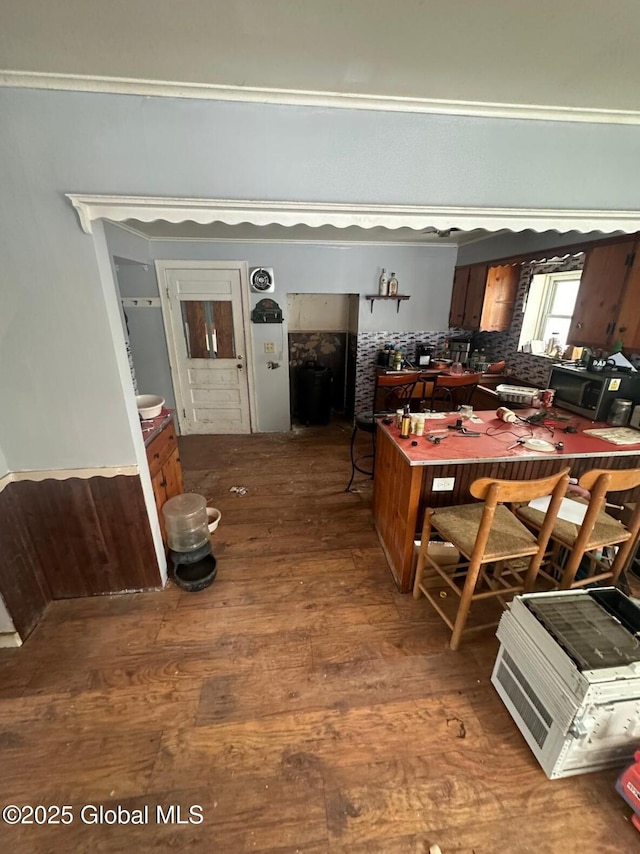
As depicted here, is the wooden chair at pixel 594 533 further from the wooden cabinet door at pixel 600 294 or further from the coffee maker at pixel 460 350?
the coffee maker at pixel 460 350

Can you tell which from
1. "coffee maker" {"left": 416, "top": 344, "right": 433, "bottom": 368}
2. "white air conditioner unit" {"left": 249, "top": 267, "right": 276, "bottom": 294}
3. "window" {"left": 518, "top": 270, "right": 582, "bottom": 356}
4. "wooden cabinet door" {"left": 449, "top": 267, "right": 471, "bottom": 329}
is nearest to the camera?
"window" {"left": 518, "top": 270, "right": 582, "bottom": 356}

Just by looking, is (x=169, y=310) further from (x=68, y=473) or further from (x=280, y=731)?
(x=280, y=731)

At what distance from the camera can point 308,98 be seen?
1342 mm

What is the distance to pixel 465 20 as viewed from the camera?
1000 mm

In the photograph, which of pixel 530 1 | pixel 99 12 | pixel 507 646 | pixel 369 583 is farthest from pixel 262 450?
pixel 530 1

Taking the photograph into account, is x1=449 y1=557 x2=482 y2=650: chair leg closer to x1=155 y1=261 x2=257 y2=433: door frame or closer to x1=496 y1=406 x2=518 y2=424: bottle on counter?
x1=496 y1=406 x2=518 y2=424: bottle on counter

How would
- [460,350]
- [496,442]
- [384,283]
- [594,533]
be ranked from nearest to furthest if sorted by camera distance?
[594,533] < [496,442] < [384,283] < [460,350]

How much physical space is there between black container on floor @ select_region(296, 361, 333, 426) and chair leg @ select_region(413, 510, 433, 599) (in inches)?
115

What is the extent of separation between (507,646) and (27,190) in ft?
9.23

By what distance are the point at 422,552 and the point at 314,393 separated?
2995mm

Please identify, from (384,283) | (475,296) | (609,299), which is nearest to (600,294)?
(609,299)

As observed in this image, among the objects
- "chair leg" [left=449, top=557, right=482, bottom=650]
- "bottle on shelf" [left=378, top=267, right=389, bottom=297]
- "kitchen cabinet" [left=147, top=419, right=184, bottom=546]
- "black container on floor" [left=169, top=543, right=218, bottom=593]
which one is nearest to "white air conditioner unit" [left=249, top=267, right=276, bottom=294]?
"bottle on shelf" [left=378, top=267, right=389, bottom=297]

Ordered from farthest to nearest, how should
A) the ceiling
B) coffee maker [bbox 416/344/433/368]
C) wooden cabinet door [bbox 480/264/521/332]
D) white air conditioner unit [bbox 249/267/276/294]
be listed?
coffee maker [bbox 416/344/433/368]
white air conditioner unit [bbox 249/267/276/294]
wooden cabinet door [bbox 480/264/521/332]
the ceiling

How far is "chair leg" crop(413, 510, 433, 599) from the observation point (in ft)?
6.17
